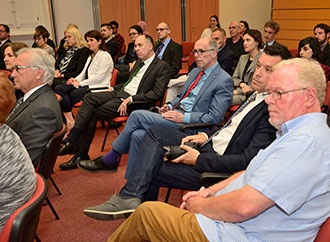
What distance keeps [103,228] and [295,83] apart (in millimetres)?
1754

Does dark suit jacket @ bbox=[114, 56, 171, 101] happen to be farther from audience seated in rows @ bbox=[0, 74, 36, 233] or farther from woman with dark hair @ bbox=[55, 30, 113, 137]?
audience seated in rows @ bbox=[0, 74, 36, 233]

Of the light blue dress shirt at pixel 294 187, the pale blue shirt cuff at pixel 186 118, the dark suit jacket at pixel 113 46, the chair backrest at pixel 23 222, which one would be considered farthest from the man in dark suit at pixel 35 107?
the dark suit jacket at pixel 113 46

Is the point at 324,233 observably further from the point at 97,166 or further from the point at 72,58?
the point at 72,58

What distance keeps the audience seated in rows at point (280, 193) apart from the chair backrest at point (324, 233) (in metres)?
0.05

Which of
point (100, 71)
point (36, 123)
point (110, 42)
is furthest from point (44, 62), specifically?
point (110, 42)

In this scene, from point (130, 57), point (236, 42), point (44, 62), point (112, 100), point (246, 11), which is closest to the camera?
point (44, 62)

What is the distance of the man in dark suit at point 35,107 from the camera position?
2.38m

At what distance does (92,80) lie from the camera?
15.6ft

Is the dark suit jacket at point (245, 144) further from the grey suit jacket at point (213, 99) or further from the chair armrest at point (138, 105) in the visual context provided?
the chair armrest at point (138, 105)

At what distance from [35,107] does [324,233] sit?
6.39 ft

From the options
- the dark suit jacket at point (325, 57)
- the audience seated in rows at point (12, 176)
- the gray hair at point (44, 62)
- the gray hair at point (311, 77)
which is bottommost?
the dark suit jacket at point (325, 57)

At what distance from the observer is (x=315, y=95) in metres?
1.53

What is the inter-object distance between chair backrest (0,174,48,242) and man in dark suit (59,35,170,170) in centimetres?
224

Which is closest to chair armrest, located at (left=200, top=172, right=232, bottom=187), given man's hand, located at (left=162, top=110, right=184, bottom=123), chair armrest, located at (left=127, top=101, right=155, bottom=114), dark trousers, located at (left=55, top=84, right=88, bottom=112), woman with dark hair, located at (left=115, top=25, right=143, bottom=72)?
man's hand, located at (left=162, top=110, right=184, bottom=123)
